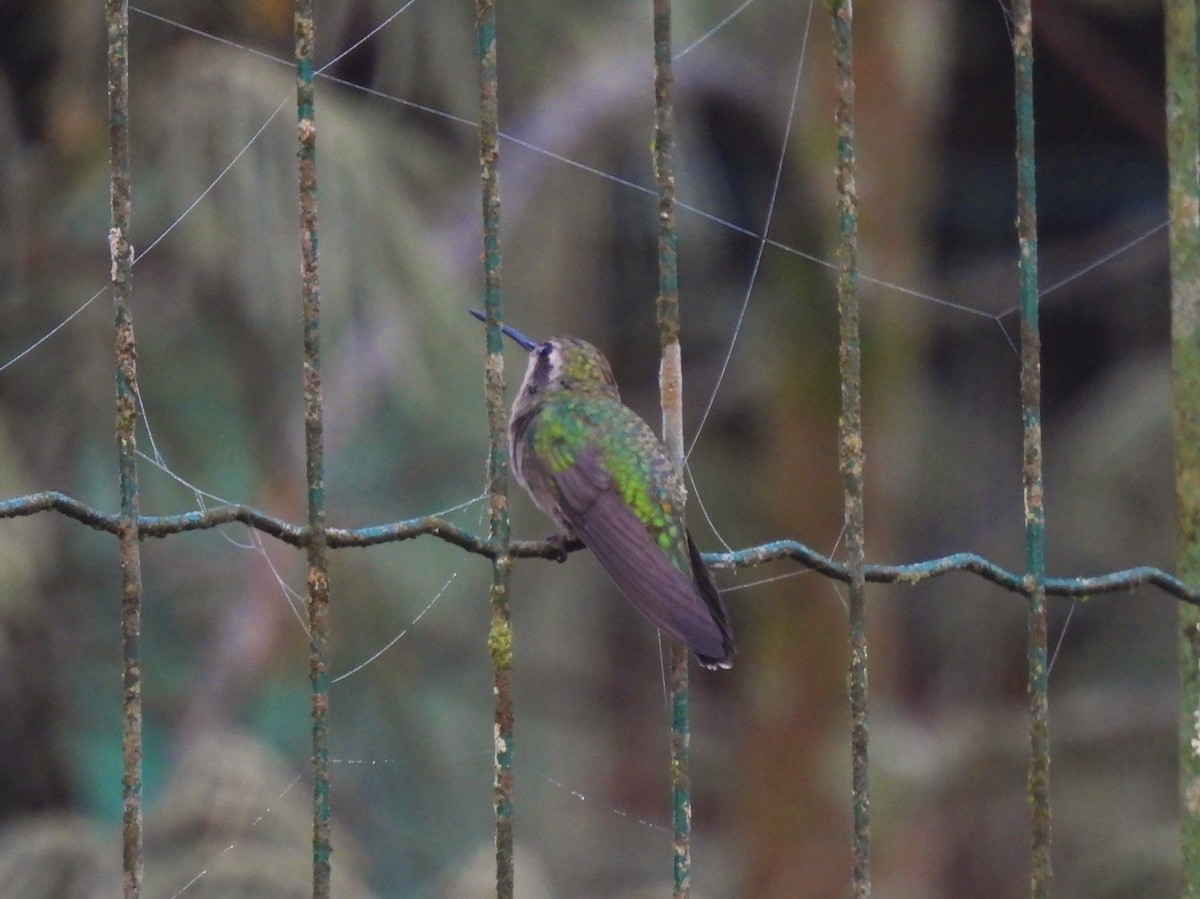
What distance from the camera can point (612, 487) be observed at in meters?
2.55

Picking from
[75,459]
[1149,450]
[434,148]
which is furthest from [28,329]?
[1149,450]

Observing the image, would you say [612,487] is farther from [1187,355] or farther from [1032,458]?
[1187,355]

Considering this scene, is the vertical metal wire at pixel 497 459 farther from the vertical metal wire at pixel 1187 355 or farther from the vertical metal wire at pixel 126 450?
the vertical metal wire at pixel 1187 355

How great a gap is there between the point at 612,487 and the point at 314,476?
782mm

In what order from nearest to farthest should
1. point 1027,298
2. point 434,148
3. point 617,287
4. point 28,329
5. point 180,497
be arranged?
point 1027,298
point 28,329
point 180,497
point 434,148
point 617,287

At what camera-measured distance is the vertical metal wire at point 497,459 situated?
1887mm

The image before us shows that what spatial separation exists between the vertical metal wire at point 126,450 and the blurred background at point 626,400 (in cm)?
83

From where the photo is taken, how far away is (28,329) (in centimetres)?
427

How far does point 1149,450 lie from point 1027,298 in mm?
5028

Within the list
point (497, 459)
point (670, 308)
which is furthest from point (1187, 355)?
point (497, 459)

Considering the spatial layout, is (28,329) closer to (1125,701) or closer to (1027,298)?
(1027,298)

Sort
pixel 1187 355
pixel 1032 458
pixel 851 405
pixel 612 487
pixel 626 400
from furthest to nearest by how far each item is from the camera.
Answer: pixel 626 400 < pixel 612 487 < pixel 1187 355 < pixel 1032 458 < pixel 851 405

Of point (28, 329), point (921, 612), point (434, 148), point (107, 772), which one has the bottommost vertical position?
point (107, 772)

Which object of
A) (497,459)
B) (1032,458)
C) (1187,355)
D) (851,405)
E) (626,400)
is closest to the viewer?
(497,459)
